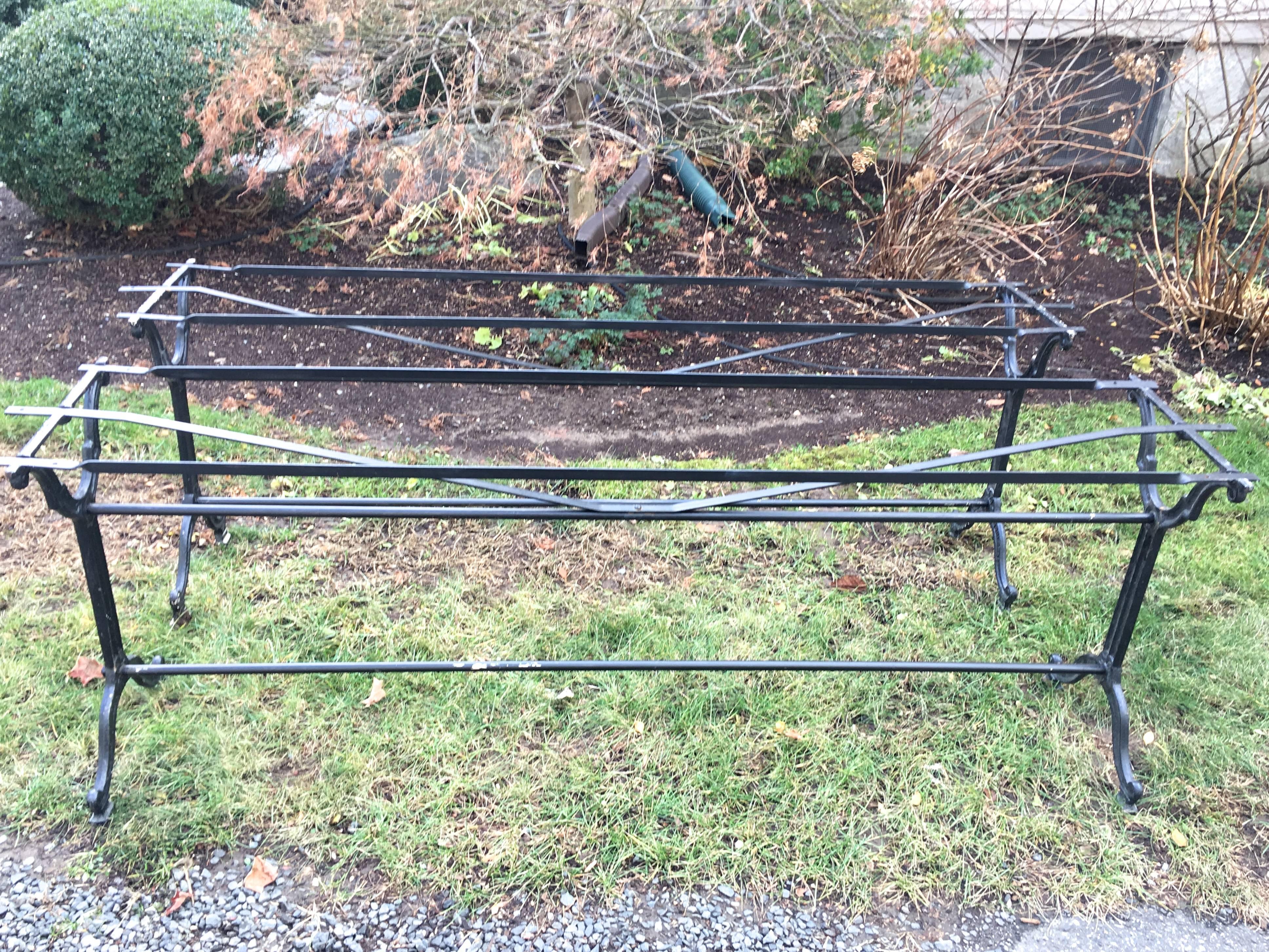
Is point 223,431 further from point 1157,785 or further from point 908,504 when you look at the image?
point 1157,785

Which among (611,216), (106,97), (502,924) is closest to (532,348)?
(611,216)

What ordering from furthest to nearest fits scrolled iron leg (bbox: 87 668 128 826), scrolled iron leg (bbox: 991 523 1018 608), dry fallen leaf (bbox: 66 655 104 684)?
scrolled iron leg (bbox: 991 523 1018 608), dry fallen leaf (bbox: 66 655 104 684), scrolled iron leg (bbox: 87 668 128 826)

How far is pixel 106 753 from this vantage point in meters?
2.47

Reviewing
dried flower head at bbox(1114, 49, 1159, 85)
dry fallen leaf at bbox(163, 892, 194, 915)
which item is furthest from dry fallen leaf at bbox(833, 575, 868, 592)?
dried flower head at bbox(1114, 49, 1159, 85)

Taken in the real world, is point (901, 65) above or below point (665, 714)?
above

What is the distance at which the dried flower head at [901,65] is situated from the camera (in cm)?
502

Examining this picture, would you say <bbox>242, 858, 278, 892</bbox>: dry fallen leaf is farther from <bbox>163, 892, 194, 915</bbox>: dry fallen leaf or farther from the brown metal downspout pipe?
the brown metal downspout pipe

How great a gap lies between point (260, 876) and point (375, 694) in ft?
2.20

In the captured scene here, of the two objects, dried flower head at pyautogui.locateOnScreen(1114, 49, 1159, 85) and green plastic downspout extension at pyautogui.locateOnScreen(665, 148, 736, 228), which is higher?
dried flower head at pyautogui.locateOnScreen(1114, 49, 1159, 85)

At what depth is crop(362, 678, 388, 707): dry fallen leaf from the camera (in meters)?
2.88

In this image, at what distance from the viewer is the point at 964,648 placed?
10.5 ft

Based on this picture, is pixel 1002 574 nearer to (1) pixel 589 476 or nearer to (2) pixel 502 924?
(1) pixel 589 476

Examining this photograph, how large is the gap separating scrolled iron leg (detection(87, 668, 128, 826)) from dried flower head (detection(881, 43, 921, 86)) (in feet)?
15.5

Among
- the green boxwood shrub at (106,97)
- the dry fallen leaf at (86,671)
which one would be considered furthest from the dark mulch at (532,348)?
the dry fallen leaf at (86,671)
